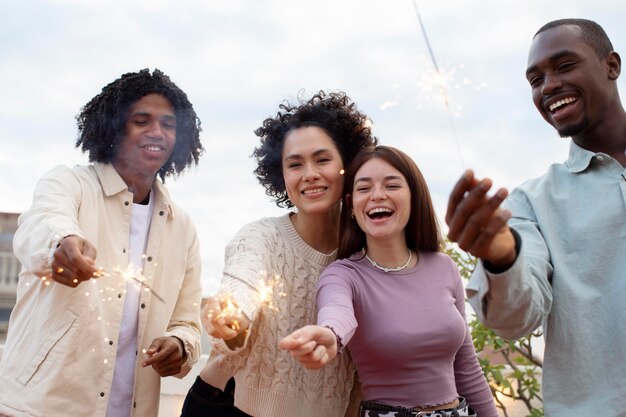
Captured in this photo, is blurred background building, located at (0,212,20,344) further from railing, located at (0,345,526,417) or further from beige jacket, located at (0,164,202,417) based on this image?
beige jacket, located at (0,164,202,417)

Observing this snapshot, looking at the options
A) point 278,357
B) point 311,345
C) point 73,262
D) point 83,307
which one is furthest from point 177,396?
point 311,345

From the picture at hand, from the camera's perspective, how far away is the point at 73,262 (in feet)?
7.50

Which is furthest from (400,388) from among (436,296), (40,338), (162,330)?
(40,338)

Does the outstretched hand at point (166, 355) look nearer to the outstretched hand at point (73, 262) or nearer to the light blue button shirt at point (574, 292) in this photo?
the outstretched hand at point (73, 262)

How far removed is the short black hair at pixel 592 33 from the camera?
2258 millimetres

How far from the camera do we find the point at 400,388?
2328 millimetres

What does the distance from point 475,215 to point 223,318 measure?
95 cm

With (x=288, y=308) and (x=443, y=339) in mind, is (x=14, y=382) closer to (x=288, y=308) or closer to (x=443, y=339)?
(x=288, y=308)

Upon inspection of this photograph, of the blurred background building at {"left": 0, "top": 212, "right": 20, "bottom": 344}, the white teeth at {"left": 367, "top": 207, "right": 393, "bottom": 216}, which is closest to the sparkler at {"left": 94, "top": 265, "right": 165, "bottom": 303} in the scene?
the white teeth at {"left": 367, "top": 207, "right": 393, "bottom": 216}

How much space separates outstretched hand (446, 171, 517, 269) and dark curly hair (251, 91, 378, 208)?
135cm

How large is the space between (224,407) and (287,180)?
966 mm

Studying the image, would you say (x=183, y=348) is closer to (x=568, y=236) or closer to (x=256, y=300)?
(x=256, y=300)

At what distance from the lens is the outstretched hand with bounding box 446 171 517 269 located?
1560mm

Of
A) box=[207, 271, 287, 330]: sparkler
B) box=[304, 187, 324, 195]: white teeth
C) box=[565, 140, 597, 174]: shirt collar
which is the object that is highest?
box=[565, 140, 597, 174]: shirt collar
